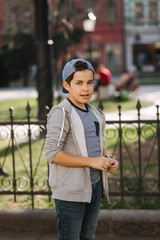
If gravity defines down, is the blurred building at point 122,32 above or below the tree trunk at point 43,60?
above

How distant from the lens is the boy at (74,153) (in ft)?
8.16

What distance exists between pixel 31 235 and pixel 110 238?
733 mm

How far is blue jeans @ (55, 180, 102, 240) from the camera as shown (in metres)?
2.54

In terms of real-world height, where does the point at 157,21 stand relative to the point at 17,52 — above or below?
above

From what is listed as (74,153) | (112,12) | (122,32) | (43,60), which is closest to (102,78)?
(43,60)

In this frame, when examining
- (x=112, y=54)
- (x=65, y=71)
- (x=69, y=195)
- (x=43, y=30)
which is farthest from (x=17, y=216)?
(x=112, y=54)

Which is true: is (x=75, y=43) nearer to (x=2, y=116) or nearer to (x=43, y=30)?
(x=2, y=116)

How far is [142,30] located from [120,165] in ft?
127

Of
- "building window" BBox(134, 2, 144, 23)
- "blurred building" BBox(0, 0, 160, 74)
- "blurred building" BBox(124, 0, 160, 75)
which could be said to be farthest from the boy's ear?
"building window" BBox(134, 2, 144, 23)

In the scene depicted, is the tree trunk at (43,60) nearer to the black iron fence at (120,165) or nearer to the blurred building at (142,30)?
the black iron fence at (120,165)

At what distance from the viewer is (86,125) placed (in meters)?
Answer: 2.54

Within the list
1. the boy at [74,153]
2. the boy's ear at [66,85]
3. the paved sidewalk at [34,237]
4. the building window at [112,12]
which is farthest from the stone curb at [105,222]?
the building window at [112,12]

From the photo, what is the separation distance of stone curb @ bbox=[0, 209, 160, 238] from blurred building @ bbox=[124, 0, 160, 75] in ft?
121

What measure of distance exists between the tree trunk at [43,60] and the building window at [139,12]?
113ft
